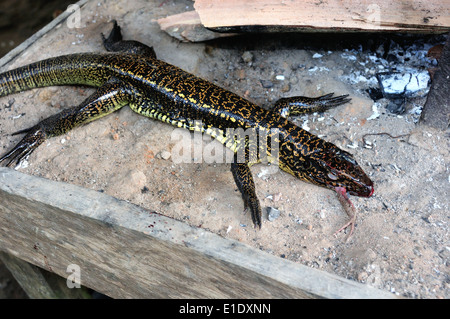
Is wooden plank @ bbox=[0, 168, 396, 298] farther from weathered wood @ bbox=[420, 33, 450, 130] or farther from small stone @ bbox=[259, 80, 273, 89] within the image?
small stone @ bbox=[259, 80, 273, 89]

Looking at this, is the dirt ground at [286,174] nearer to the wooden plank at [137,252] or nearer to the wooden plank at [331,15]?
the wooden plank at [137,252]

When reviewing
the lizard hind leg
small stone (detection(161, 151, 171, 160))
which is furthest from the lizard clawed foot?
the lizard hind leg

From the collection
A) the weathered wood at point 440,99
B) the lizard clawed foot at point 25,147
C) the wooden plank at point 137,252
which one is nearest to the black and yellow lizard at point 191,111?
the lizard clawed foot at point 25,147

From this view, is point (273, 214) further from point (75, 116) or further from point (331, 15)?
point (75, 116)

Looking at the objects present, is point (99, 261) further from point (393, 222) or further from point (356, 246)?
point (393, 222)

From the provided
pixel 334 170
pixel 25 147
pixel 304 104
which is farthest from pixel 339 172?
pixel 25 147

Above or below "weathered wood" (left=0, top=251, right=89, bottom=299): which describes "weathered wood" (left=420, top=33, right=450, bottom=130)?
above
